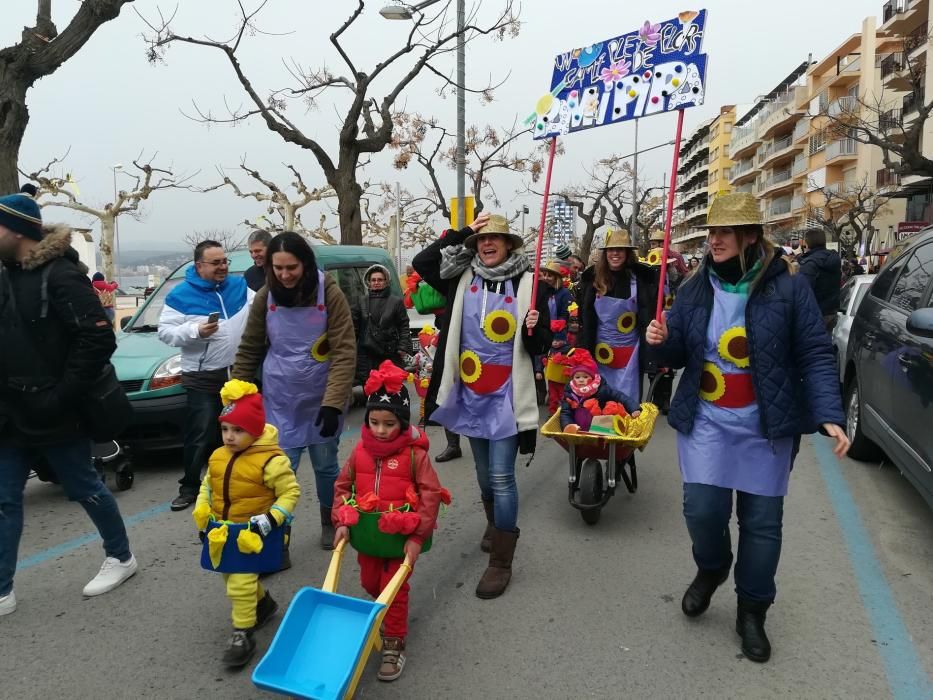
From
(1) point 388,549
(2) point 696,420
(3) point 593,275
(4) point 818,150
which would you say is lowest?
(1) point 388,549

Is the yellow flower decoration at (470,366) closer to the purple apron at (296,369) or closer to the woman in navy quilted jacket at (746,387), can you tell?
the purple apron at (296,369)

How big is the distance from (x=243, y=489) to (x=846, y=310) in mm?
8174

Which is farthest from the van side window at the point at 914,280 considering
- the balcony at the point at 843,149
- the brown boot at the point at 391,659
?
the balcony at the point at 843,149

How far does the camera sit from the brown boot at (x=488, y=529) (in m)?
3.90

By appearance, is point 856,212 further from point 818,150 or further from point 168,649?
point 168,649

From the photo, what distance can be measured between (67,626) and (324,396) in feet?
5.33

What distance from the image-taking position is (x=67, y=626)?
3.31 meters

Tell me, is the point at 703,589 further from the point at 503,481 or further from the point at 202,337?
the point at 202,337

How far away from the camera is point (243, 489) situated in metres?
2.98

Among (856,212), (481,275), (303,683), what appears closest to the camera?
(303,683)

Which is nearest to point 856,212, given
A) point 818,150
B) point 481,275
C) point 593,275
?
point 818,150

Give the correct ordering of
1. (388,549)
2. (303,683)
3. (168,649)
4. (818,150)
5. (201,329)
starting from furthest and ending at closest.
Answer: (818,150)
(201,329)
(168,649)
(388,549)
(303,683)

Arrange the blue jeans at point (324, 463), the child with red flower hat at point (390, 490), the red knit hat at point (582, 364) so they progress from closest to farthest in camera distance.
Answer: the child with red flower hat at point (390, 490), the blue jeans at point (324, 463), the red knit hat at point (582, 364)

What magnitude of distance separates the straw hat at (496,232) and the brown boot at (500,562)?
60.6 inches
